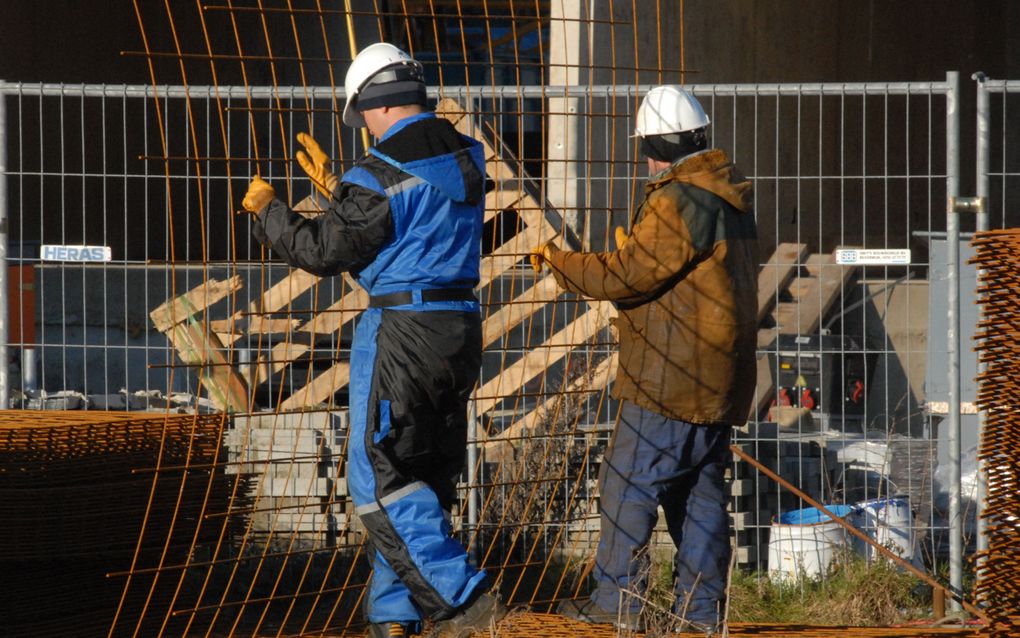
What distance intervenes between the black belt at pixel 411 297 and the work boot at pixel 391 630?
1000 millimetres

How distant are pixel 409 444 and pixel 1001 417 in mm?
1843

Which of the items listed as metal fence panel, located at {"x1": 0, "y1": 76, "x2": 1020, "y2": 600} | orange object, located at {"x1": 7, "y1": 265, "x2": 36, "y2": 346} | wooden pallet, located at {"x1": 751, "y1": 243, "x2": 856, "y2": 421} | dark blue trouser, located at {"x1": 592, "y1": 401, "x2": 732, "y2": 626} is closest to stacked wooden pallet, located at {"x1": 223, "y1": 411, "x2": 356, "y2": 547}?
metal fence panel, located at {"x1": 0, "y1": 76, "x2": 1020, "y2": 600}

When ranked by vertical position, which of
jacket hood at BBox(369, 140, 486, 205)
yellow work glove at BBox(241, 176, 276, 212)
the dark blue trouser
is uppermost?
jacket hood at BBox(369, 140, 486, 205)

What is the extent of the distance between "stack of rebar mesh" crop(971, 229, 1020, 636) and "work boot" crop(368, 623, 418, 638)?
180cm

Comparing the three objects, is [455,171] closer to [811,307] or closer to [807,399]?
[807,399]

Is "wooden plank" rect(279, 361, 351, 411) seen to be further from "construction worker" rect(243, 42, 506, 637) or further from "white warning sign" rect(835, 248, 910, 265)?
"construction worker" rect(243, 42, 506, 637)

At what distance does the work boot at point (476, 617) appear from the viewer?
4.12 metres

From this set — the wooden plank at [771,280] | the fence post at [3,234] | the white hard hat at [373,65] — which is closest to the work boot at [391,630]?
the white hard hat at [373,65]

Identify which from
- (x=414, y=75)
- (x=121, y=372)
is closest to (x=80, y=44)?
(x=121, y=372)

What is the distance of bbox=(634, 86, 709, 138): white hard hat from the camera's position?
15.5ft

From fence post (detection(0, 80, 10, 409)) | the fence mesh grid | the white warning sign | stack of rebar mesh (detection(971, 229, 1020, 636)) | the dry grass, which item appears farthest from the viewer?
fence post (detection(0, 80, 10, 409))

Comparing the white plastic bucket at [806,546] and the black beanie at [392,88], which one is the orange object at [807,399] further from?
the black beanie at [392,88]

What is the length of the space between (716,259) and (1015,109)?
14.1 metres

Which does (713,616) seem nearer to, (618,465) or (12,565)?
(618,465)
